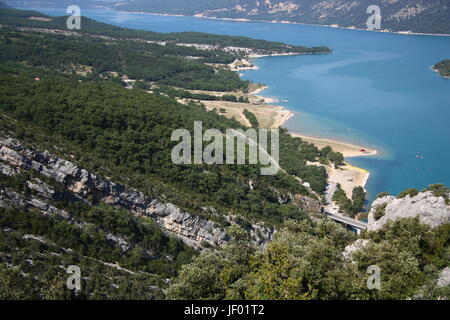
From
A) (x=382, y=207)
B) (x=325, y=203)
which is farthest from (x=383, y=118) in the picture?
(x=382, y=207)

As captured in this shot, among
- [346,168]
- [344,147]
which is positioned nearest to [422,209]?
[346,168]

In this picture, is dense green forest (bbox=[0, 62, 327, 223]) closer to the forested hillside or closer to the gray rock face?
the forested hillside

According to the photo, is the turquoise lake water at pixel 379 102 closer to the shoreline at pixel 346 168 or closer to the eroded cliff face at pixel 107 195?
the shoreline at pixel 346 168

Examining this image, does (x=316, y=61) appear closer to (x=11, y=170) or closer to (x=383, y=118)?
(x=383, y=118)

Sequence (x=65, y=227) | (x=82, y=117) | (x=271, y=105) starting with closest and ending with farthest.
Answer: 1. (x=65, y=227)
2. (x=82, y=117)
3. (x=271, y=105)

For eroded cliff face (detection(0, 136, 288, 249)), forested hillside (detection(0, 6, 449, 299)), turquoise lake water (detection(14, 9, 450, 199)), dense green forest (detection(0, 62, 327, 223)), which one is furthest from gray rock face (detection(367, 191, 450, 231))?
turquoise lake water (detection(14, 9, 450, 199))
